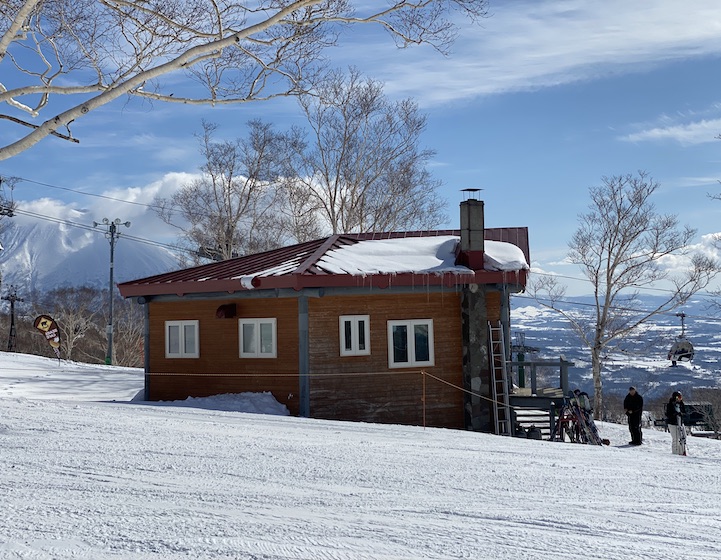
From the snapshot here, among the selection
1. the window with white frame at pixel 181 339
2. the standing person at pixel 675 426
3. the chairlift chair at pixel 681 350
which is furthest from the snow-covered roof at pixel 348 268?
the chairlift chair at pixel 681 350

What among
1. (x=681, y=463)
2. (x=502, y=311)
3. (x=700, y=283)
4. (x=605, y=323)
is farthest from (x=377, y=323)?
(x=700, y=283)

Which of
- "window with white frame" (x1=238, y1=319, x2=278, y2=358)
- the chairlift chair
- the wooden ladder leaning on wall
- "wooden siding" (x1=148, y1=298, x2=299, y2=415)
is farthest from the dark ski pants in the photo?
the chairlift chair

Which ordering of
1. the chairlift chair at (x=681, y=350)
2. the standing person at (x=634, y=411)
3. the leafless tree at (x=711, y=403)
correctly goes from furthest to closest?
the leafless tree at (x=711, y=403)
the chairlift chair at (x=681, y=350)
the standing person at (x=634, y=411)

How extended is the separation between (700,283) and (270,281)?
83.1ft

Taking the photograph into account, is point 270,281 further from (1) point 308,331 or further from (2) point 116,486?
(2) point 116,486

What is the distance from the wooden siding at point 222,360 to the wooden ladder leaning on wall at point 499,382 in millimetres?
4477

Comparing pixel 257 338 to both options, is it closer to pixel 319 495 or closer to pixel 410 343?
pixel 410 343

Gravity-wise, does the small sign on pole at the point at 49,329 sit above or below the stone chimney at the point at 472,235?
below

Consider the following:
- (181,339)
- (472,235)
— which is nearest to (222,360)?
(181,339)

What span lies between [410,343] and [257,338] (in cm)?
347

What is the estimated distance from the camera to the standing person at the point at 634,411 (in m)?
17.8

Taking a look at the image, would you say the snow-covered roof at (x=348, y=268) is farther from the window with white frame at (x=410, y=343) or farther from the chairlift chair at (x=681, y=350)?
the chairlift chair at (x=681, y=350)

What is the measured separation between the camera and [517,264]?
17266mm

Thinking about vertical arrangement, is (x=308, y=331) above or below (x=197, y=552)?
above
